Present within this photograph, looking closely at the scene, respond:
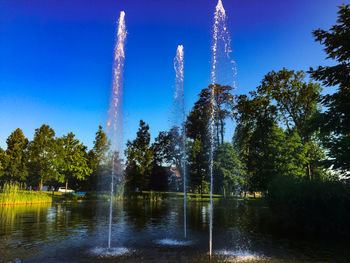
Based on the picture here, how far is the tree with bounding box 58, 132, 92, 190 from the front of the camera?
44375mm

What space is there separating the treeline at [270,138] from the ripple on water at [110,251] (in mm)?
12991

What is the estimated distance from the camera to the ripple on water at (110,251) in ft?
30.6

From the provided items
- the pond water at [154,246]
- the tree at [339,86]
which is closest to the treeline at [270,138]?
the tree at [339,86]

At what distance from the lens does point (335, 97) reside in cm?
1745

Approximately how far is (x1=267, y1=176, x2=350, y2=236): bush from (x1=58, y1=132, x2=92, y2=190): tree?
3741 centimetres

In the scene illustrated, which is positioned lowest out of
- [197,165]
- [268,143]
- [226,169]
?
[226,169]

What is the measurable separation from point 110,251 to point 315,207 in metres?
11.8

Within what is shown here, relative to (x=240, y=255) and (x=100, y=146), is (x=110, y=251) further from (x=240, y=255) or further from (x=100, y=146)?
(x=100, y=146)

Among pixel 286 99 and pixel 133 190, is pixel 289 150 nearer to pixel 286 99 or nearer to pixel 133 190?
pixel 286 99

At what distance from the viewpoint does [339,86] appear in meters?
18.3

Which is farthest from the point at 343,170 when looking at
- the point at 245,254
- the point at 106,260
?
the point at 106,260

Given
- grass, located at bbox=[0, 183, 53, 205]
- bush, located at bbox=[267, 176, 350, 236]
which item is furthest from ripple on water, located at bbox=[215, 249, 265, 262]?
grass, located at bbox=[0, 183, 53, 205]

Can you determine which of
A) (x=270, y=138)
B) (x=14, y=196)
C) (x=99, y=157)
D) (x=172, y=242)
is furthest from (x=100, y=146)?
(x=172, y=242)

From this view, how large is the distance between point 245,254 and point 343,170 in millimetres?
11472
